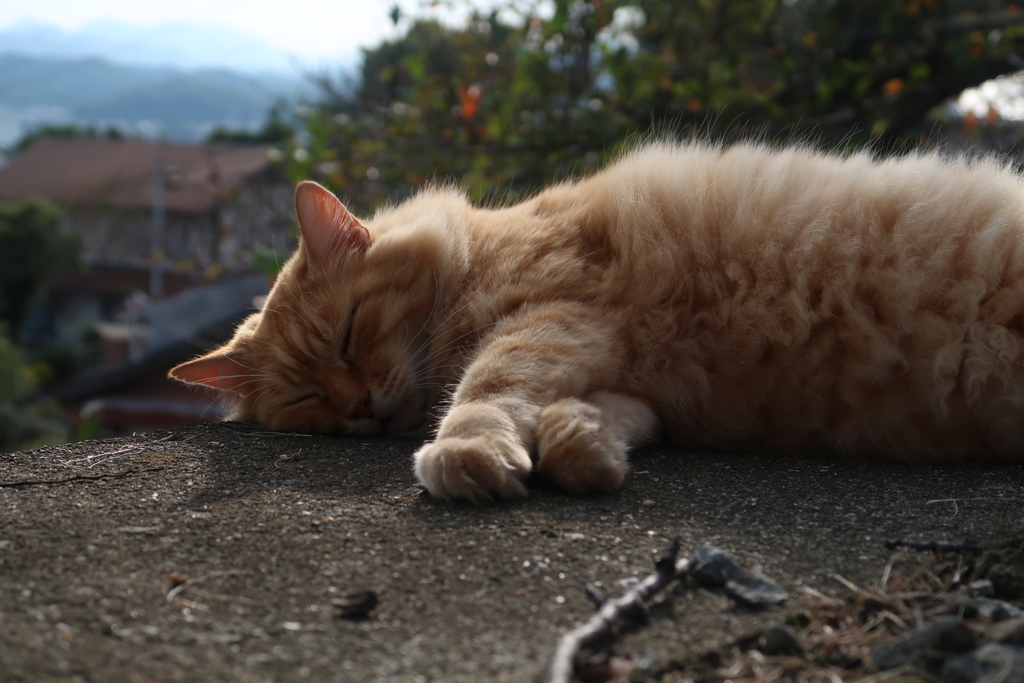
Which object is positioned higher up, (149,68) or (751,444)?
(149,68)

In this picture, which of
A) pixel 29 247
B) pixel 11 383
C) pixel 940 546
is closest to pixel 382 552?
pixel 940 546

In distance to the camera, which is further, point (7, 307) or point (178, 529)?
point (7, 307)

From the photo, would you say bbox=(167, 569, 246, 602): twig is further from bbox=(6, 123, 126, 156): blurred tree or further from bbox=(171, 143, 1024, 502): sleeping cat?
bbox=(6, 123, 126, 156): blurred tree

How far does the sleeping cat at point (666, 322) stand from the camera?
190 cm

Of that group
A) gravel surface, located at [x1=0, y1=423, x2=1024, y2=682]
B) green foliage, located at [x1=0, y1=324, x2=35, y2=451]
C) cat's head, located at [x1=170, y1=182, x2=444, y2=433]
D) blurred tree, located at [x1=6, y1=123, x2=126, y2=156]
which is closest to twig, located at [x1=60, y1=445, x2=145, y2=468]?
gravel surface, located at [x1=0, y1=423, x2=1024, y2=682]

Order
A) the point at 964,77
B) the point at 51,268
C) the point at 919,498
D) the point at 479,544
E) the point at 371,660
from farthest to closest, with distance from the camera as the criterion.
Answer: the point at 51,268, the point at 964,77, the point at 919,498, the point at 479,544, the point at 371,660

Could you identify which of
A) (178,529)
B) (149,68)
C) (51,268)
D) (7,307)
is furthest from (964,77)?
Result: (149,68)

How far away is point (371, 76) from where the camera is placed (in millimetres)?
9773

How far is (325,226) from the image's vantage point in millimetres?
2375

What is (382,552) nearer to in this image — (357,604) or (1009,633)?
(357,604)

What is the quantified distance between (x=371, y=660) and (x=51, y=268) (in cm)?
2474

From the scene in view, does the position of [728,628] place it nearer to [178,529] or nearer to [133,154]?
[178,529]

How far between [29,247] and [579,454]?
2392 centimetres

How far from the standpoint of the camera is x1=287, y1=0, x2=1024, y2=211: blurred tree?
14.7 ft
